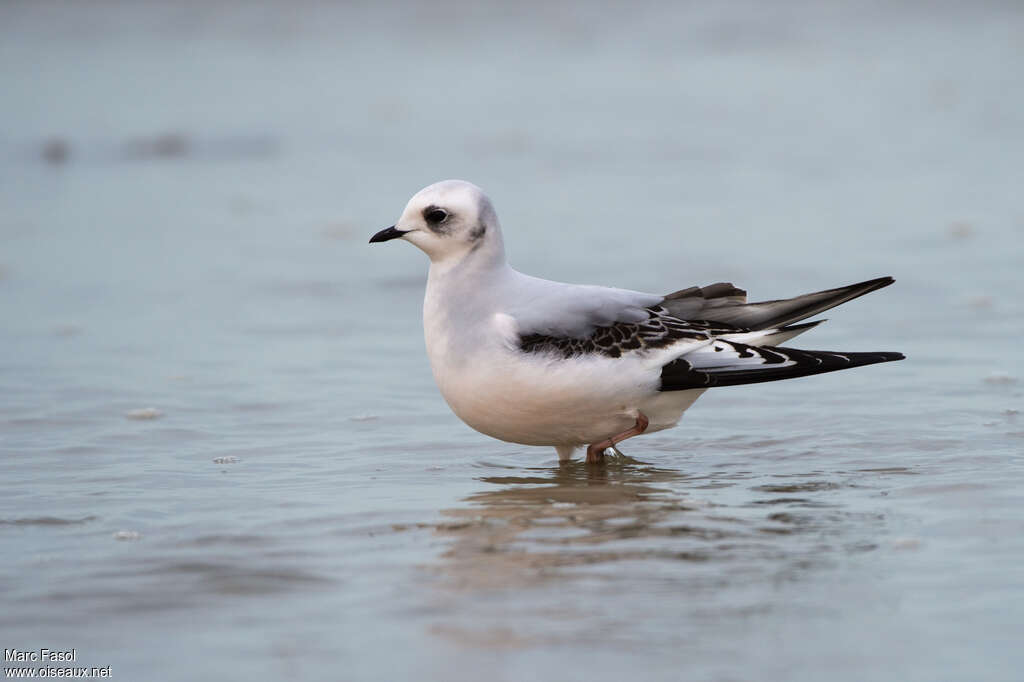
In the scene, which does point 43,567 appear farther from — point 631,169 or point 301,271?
point 631,169

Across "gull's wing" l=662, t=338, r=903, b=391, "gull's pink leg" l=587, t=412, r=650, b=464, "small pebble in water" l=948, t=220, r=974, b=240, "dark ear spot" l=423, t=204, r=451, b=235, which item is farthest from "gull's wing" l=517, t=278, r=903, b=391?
"small pebble in water" l=948, t=220, r=974, b=240

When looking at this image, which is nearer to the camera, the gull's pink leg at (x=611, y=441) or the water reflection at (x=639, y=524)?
the water reflection at (x=639, y=524)

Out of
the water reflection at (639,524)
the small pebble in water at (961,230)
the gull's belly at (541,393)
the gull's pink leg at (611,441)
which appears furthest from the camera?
the small pebble in water at (961,230)

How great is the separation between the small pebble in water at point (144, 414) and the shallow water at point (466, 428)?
5 centimetres

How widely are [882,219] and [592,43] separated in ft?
29.9

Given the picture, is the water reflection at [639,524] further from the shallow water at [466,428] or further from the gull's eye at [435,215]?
the gull's eye at [435,215]

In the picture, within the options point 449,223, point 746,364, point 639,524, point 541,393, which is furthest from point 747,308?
point 639,524

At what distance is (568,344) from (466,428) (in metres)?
1.11

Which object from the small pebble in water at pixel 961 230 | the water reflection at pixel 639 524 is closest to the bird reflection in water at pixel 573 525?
the water reflection at pixel 639 524

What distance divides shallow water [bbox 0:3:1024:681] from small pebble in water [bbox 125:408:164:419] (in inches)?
1.9

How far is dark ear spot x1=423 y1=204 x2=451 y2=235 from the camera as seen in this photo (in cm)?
537

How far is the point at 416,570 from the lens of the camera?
4180mm

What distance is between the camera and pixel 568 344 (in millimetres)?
5129

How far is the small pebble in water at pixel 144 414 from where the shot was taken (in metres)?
6.14
